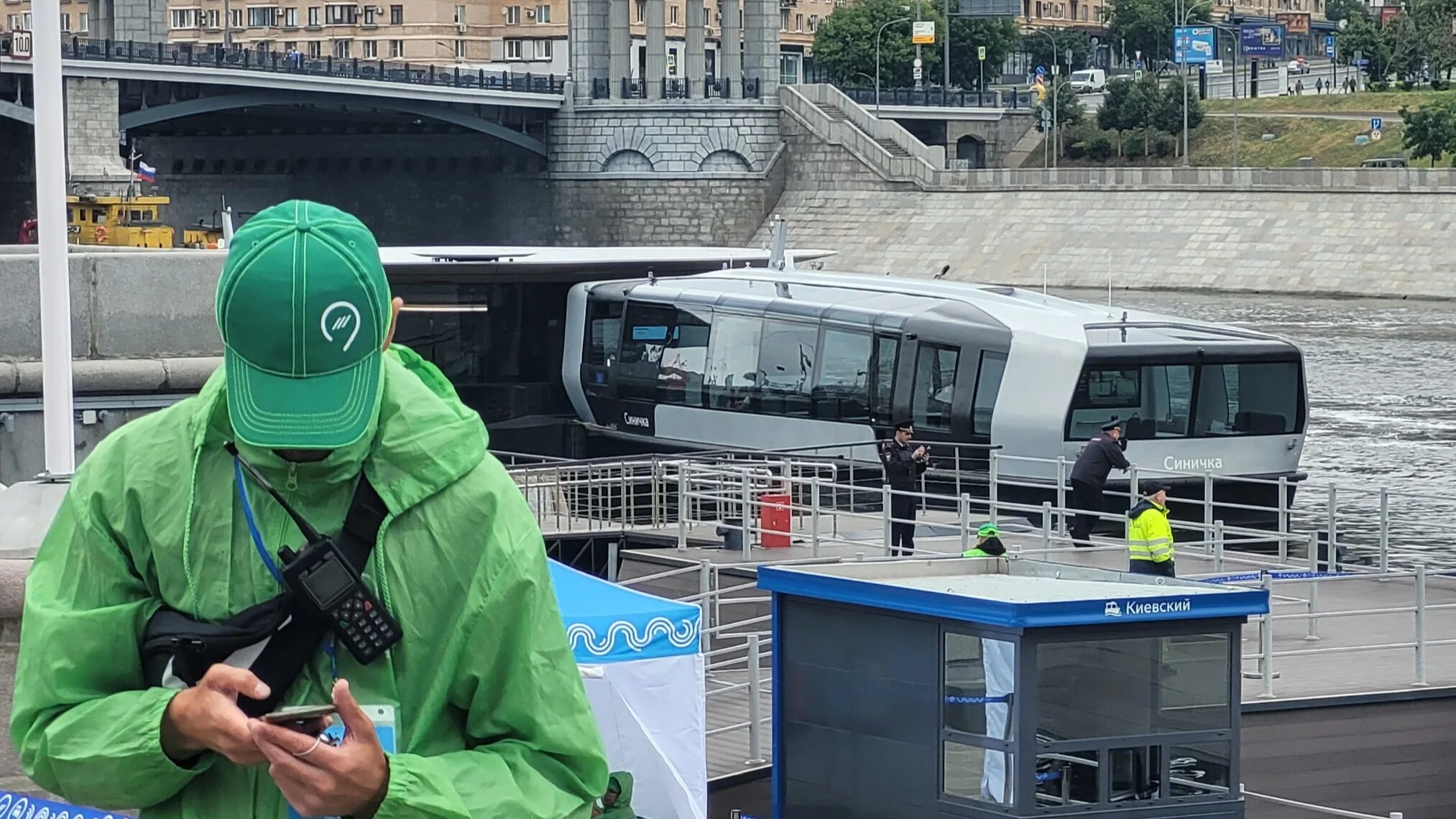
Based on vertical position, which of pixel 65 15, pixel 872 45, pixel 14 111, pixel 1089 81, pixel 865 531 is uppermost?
pixel 65 15

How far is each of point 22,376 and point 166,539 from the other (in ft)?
26.8

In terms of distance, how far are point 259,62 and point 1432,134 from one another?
36.4m

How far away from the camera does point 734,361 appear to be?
950 inches

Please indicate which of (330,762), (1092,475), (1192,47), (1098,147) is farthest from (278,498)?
(1192,47)

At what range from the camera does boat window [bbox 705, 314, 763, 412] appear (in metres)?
24.0

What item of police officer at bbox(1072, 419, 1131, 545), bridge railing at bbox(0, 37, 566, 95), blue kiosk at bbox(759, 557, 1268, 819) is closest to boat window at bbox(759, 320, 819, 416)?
police officer at bbox(1072, 419, 1131, 545)

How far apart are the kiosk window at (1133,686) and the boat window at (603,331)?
17.8 m

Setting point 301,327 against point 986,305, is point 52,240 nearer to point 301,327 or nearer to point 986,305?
point 301,327

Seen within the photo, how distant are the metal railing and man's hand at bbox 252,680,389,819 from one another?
7.73 meters

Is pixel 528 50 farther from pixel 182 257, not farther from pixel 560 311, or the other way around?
pixel 182 257

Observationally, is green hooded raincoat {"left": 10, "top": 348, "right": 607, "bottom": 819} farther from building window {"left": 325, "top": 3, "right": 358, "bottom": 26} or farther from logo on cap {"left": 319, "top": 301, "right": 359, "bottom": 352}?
building window {"left": 325, "top": 3, "right": 358, "bottom": 26}

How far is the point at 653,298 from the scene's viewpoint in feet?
82.4

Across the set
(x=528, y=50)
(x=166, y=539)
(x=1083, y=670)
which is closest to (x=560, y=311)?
(x=1083, y=670)

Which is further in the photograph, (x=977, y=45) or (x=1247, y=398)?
(x=977, y=45)
